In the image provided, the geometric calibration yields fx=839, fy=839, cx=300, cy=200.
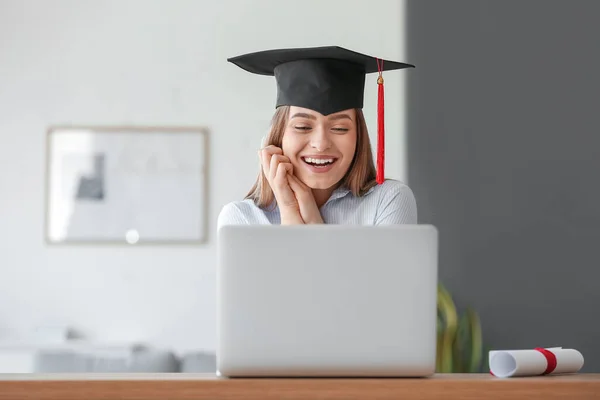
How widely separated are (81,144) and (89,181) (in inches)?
8.5

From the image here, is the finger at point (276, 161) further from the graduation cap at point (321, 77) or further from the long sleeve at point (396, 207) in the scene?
the long sleeve at point (396, 207)

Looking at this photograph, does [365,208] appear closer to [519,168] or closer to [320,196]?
[320,196]

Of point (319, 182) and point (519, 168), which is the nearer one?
point (319, 182)

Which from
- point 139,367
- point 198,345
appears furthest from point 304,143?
point 198,345

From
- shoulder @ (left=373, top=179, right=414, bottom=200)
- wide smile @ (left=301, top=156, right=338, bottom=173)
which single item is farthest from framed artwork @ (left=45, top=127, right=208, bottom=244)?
wide smile @ (left=301, top=156, right=338, bottom=173)

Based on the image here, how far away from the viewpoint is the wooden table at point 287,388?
3.59 ft

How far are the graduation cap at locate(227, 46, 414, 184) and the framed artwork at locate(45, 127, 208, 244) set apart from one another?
283cm

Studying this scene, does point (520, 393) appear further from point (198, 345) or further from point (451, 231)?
point (198, 345)

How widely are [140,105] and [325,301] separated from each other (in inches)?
153

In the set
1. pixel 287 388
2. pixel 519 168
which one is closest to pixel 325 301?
pixel 287 388

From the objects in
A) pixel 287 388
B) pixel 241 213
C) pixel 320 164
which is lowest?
pixel 287 388

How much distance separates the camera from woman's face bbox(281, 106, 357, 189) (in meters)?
2.01

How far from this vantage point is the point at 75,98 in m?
4.84

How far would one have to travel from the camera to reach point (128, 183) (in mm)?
4824
